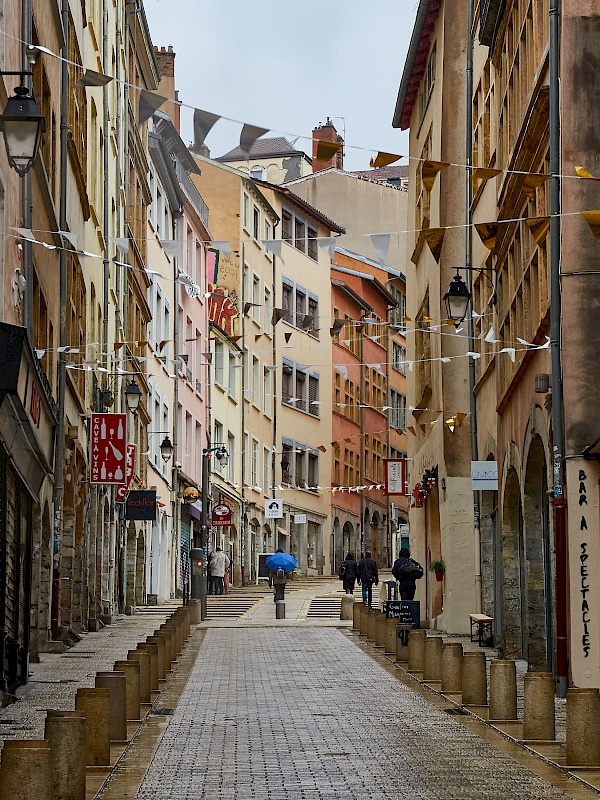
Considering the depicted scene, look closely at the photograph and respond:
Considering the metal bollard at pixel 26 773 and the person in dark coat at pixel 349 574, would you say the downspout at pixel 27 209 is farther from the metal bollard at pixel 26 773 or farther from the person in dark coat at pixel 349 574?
the person in dark coat at pixel 349 574

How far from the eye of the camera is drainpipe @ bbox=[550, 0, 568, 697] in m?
17.6

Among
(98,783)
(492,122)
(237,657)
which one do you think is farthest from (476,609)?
(98,783)

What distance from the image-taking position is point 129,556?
42.6 meters

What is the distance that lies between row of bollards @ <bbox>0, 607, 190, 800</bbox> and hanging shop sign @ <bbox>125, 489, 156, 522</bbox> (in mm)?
18032

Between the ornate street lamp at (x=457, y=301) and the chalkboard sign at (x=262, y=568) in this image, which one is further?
the chalkboard sign at (x=262, y=568)

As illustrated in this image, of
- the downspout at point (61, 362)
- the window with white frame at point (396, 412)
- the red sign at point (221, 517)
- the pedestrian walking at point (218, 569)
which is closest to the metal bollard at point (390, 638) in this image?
the downspout at point (61, 362)

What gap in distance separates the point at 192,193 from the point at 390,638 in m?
33.4

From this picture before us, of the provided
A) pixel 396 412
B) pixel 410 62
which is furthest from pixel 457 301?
pixel 396 412

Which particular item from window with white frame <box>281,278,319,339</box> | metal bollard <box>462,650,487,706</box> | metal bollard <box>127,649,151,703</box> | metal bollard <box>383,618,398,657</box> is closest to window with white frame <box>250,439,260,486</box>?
window with white frame <box>281,278,319,339</box>

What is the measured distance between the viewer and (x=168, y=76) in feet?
184

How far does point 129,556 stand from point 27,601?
80.7 feet

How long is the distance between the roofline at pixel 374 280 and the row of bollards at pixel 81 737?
5658 centimetres

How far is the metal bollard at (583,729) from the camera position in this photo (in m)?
11.3

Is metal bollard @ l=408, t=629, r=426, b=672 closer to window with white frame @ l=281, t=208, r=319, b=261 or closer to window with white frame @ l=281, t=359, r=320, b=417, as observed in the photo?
window with white frame @ l=281, t=359, r=320, b=417
